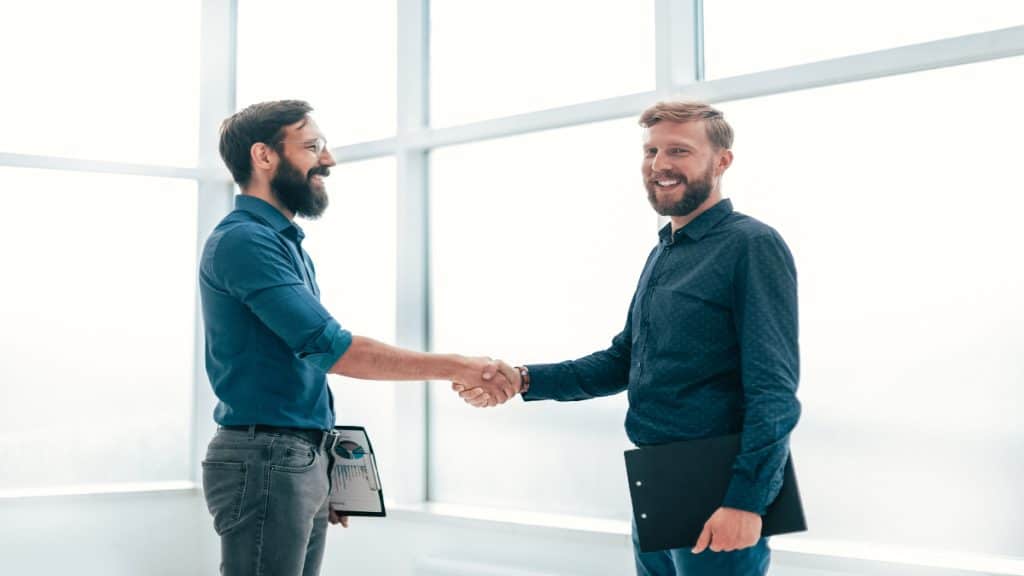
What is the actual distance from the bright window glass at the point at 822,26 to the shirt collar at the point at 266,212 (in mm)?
1336

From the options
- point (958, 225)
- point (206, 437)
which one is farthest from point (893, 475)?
point (206, 437)

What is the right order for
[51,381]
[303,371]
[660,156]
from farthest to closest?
[51,381]
[303,371]
[660,156]

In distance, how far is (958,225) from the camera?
232cm

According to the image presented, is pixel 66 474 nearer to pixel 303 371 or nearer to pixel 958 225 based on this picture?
pixel 303 371

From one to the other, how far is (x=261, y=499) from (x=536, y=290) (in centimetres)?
135

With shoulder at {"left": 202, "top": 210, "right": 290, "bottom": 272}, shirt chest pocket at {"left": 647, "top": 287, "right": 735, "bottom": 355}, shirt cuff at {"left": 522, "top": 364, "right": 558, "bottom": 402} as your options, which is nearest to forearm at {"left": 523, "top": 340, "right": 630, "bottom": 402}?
shirt cuff at {"left": 522, "top": 364, "right": 558, "bottom": 402}

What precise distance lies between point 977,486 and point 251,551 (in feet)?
5.67

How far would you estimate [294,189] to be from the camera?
2.36 m

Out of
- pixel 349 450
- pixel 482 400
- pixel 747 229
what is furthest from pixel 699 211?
pixel 349 450

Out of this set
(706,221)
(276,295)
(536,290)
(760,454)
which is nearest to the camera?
(760,454)

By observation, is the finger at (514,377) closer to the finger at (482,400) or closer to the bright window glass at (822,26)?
the finger at (482,400)

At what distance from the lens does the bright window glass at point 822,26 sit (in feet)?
7.64

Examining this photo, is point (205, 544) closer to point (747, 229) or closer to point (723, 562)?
point (723, 562)

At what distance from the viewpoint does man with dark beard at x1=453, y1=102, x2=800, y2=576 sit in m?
1.67
